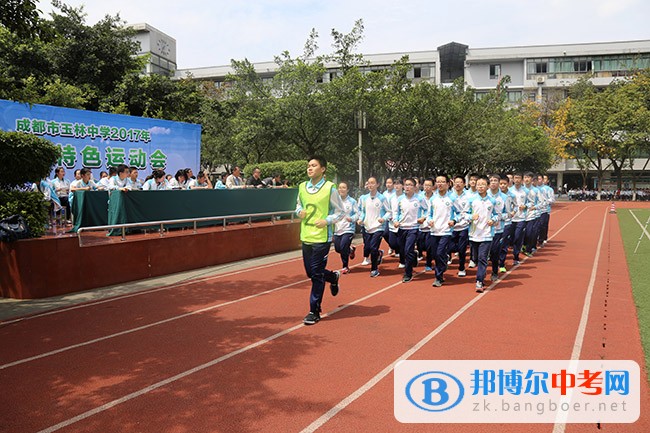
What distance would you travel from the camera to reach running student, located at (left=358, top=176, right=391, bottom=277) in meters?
9.80

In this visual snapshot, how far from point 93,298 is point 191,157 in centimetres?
970

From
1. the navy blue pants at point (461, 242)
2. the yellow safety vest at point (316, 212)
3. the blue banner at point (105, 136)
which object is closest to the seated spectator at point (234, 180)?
the blue banner at point (105, 136)

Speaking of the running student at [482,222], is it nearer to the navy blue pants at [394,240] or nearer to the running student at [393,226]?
the running student at [393,226]

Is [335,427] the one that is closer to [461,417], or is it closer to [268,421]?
[268,421]

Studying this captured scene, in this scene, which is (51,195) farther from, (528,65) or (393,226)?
(528,65)

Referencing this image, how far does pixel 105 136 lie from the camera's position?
1416 centimetres

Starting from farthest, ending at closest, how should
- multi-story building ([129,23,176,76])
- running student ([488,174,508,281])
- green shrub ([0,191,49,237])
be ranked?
1. multi-story building ([129,23,176,76])
2. running student ([488,174,508,281])
3. green shrub ([0,191,49,237])

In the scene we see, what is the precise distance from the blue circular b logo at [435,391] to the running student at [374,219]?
5122 millimetres

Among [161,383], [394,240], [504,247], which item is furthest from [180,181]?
[161,383]

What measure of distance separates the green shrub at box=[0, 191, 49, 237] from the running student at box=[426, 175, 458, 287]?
262 inches

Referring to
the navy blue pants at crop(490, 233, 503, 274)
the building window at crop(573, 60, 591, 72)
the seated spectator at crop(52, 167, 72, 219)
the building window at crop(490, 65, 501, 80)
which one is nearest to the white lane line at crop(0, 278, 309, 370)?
the navy blue pants at crop(490, 233, 503, 274)

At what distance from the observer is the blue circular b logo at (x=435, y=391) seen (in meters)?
4.06

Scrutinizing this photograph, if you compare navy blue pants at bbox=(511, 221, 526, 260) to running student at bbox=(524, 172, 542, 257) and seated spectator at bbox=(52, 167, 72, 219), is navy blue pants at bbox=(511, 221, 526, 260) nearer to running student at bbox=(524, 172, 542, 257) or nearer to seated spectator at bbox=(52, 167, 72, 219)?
running student at bbox=(524, 172, 542, 257)

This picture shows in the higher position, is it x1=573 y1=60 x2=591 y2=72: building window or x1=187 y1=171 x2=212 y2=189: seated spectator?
x1=573 y1=60 x2=591 y2=72: building window
